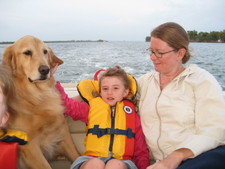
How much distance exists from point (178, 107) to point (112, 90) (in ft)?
1.96

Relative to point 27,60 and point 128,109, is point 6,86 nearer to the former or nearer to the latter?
point 27,60

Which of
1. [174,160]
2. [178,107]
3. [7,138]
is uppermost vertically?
[178,107]

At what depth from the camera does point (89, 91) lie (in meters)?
2.33

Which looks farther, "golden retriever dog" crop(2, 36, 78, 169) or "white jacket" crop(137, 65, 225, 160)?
"golden retriever dog" crop(2, 36, 78, 169)

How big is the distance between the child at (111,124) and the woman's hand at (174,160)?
1.00 feet

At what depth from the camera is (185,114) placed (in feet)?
6.09

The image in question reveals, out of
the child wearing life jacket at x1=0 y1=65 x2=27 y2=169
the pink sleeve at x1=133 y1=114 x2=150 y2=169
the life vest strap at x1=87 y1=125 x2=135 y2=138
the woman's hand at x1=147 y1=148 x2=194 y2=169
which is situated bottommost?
the pink sleeve at x1=133 y1=114 x2=150 y2=169

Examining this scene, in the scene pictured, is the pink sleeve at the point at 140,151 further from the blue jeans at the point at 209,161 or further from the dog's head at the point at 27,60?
the dog's head at the point at 27,60

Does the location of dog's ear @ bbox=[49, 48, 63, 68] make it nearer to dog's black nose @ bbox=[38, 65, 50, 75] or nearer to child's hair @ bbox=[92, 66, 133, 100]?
dog's black nose @ bbox=[38, 65, 50, 75]

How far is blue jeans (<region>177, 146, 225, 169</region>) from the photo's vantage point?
1.40 m

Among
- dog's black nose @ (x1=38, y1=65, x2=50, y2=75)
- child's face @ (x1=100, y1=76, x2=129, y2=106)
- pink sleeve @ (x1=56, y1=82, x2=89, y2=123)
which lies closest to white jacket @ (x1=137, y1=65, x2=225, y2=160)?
child's face @ (x1=100, y1=76, x2=129, y2=106)

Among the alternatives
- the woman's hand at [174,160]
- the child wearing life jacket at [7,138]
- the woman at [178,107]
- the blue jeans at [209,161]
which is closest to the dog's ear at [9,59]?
the child wearing life jacket at [7,138]

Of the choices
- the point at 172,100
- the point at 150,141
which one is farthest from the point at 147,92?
the point at 150,141

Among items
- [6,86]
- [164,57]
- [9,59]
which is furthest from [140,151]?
[9,59]
